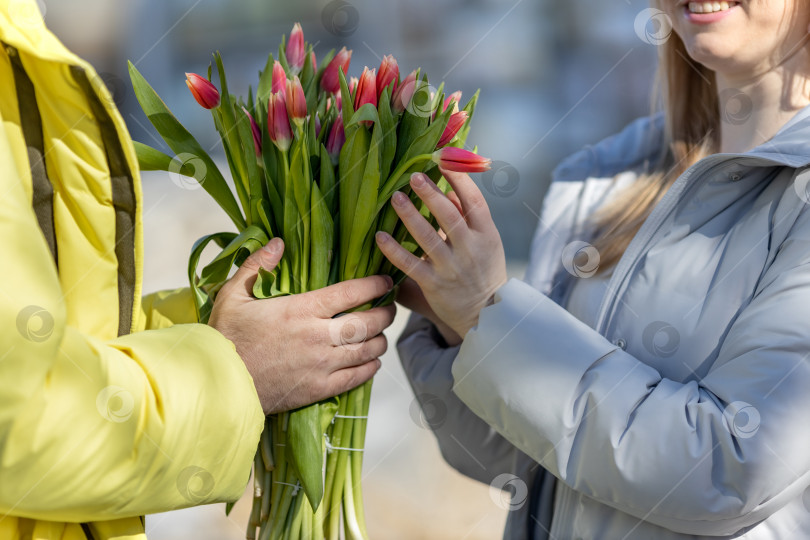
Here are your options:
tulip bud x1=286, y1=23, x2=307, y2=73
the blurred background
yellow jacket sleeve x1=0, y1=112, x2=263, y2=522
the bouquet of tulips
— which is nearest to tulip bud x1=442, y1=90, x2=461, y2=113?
the bouquet of tulips

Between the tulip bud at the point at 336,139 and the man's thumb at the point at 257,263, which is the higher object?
the tulip bud at the point at 336,139

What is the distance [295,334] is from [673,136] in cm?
78

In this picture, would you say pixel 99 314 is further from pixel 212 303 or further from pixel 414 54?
pixel 414 54

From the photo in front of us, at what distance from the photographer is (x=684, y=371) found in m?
0.99

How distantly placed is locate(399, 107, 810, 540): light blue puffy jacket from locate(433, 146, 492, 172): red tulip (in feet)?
0.62

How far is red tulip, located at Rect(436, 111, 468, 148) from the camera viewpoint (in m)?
1.01

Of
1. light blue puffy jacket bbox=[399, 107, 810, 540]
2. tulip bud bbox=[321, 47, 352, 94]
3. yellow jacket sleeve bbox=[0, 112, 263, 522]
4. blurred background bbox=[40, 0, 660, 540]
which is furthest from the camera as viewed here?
blurred background bbox=[40, 0, 660, 540]

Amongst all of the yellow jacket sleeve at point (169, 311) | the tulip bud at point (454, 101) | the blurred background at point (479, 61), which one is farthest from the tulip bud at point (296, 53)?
the blurred background at point (479, 61)

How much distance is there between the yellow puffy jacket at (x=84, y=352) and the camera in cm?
64

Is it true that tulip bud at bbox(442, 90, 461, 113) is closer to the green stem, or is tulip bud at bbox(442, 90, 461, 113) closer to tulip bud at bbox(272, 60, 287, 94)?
the green stem

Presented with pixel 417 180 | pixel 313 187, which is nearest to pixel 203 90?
pixel 313 187

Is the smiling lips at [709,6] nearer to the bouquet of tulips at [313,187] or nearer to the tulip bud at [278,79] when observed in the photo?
the bouquet of tulips at [313,187]

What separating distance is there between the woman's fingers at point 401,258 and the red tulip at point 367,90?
18 centimetres

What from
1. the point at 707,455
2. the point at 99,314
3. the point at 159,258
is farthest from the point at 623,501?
the point at 159,258
